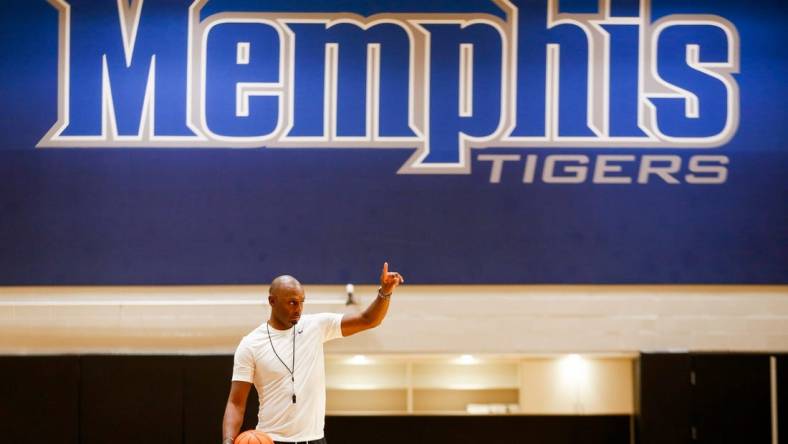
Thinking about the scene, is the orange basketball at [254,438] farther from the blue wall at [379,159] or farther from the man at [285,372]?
the blue wall at [379,159]

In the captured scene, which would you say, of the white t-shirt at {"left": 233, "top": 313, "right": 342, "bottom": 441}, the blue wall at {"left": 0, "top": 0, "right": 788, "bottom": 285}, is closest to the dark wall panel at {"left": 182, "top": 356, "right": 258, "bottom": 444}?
the blue wall at {"left": 0, "top": 0, "right": 788, "bottom": 285}

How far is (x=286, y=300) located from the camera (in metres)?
4.35

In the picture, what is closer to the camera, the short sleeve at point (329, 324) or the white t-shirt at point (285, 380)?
the white t-shirt at point (285, 380)

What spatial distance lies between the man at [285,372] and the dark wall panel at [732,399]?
295 cm

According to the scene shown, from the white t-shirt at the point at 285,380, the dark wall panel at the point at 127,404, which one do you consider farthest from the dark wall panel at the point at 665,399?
the dark wall panel at the point at 127,404

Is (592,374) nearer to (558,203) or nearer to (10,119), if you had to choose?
(558,203)

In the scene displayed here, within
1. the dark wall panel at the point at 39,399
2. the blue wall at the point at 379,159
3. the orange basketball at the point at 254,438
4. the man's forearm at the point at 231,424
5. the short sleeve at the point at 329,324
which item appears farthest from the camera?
the blue wall at the point at 379,159

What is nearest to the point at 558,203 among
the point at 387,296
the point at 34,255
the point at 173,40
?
the point at 387,296

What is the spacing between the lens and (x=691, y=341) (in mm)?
6156

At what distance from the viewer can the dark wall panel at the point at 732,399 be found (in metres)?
6.09

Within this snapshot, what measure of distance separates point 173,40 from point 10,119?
52.6 inches

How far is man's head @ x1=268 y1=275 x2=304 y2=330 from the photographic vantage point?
171 inches

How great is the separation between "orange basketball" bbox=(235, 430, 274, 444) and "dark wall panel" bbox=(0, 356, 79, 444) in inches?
93.4

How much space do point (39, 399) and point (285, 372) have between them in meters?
2.66
